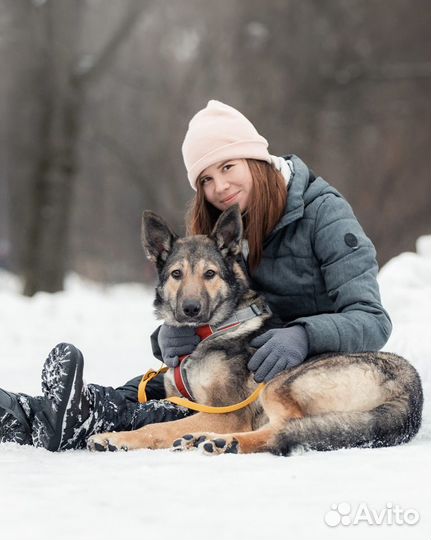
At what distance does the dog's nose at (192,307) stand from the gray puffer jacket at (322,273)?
50cm

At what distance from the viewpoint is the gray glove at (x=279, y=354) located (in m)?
3.79

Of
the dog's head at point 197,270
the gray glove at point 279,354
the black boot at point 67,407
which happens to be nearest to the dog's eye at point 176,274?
the dog's head at point 197,270

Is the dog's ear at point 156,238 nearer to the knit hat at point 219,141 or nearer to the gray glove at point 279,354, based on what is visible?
the knit hat at point 219,141

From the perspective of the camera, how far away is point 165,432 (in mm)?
3836

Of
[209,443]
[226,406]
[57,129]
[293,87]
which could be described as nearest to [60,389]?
[209,443]

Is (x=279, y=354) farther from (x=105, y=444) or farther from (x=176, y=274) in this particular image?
(x=105, y=444)

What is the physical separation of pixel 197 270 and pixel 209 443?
1.15 metres

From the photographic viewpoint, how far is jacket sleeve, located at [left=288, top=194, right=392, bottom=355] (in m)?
3.94

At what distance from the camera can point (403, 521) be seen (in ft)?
7.68

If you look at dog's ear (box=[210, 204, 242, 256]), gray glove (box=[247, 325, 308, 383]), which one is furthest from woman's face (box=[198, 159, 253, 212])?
gray glove (box=[247, 325, 308, 383])

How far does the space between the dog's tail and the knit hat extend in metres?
1.67

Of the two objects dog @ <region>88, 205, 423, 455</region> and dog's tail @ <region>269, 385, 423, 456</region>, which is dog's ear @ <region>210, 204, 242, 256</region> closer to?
dog @ <region>88, 205, 423, 455</region>

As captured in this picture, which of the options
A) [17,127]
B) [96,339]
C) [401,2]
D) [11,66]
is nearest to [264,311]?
[96,339]

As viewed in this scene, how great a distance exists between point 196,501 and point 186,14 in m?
19.3
